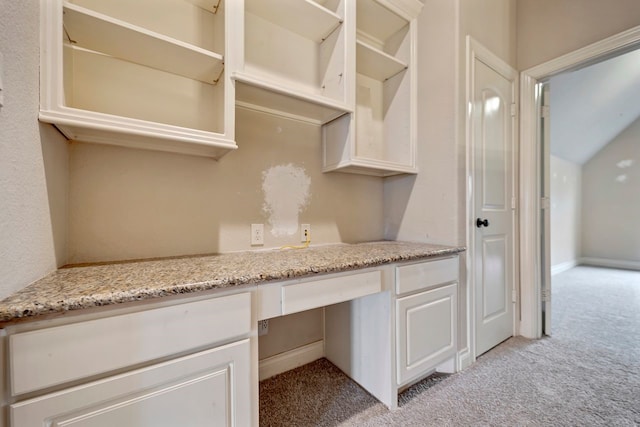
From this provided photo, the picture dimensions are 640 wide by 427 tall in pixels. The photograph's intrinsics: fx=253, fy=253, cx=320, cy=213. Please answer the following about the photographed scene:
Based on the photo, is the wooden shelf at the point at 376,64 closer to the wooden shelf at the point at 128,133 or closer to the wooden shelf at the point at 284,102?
the wooden shelf at the point at 284,102

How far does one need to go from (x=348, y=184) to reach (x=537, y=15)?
6.76 feet

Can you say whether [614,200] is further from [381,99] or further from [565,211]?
[381,99]

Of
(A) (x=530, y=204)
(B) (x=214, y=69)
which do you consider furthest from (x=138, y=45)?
(A) (x=530, y=204)

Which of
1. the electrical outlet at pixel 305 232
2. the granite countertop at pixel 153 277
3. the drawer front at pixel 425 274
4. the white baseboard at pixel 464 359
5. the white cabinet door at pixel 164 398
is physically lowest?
the white baseboard at pixel 464 359

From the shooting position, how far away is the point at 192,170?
4.45ft

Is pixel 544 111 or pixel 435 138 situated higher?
pixel 544 111

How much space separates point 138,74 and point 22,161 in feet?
2.31

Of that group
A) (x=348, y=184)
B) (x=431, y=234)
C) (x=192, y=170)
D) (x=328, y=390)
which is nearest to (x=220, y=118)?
(x=192, y=170)

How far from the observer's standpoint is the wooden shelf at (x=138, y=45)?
3.14 feet

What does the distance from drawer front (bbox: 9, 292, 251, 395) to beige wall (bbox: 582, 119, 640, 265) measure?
7.02 meters

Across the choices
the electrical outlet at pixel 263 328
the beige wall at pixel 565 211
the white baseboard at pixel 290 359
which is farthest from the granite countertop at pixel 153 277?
the beige wall at pixel 565 211

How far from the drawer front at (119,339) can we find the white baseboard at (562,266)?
5433 mm

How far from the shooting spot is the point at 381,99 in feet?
6.77

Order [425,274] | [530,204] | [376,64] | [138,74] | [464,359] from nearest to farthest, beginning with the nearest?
[138,74] → [425,274] → [464,359] → [376,64] → [530,204]
